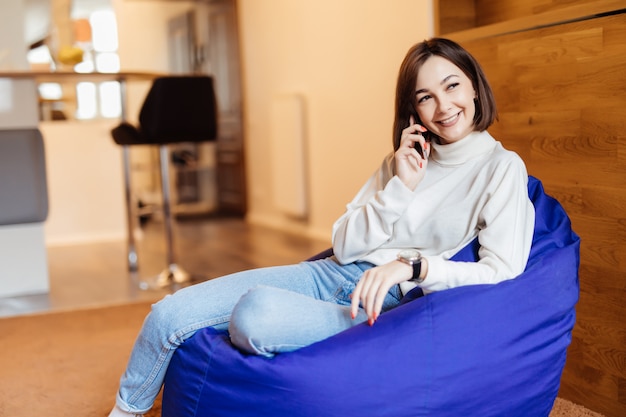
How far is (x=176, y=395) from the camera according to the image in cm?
163

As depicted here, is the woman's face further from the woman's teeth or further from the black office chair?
the black office chair

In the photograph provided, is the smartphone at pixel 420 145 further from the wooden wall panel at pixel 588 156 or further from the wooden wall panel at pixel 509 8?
the wooden wall panel at pixel 509 8

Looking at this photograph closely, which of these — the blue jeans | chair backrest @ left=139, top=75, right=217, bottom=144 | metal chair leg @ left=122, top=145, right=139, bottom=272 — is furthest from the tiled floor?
the blue jeans

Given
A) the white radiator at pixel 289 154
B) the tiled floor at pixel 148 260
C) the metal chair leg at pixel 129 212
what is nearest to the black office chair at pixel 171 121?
the tiled floor at pixel 148 260

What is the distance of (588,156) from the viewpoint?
6.93 feet

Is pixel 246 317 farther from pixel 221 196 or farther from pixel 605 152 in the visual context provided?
pixel 221 196

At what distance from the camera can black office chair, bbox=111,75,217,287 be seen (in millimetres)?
3879

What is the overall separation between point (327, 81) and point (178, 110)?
1538 mm

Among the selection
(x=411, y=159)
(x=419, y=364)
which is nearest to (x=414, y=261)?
(x=419, y=364)

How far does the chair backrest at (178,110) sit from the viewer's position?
3875 mm

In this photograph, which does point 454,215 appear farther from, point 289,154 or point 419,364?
point 289,154

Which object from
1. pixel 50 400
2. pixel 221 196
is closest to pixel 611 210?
pixel 50 400

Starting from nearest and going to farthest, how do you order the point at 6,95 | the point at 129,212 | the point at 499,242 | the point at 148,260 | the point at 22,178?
the point at 499,242
the point at 22,178
the point at 6,95
the point at 129,212
the point at 148,260

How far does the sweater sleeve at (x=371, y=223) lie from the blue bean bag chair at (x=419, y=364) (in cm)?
25
